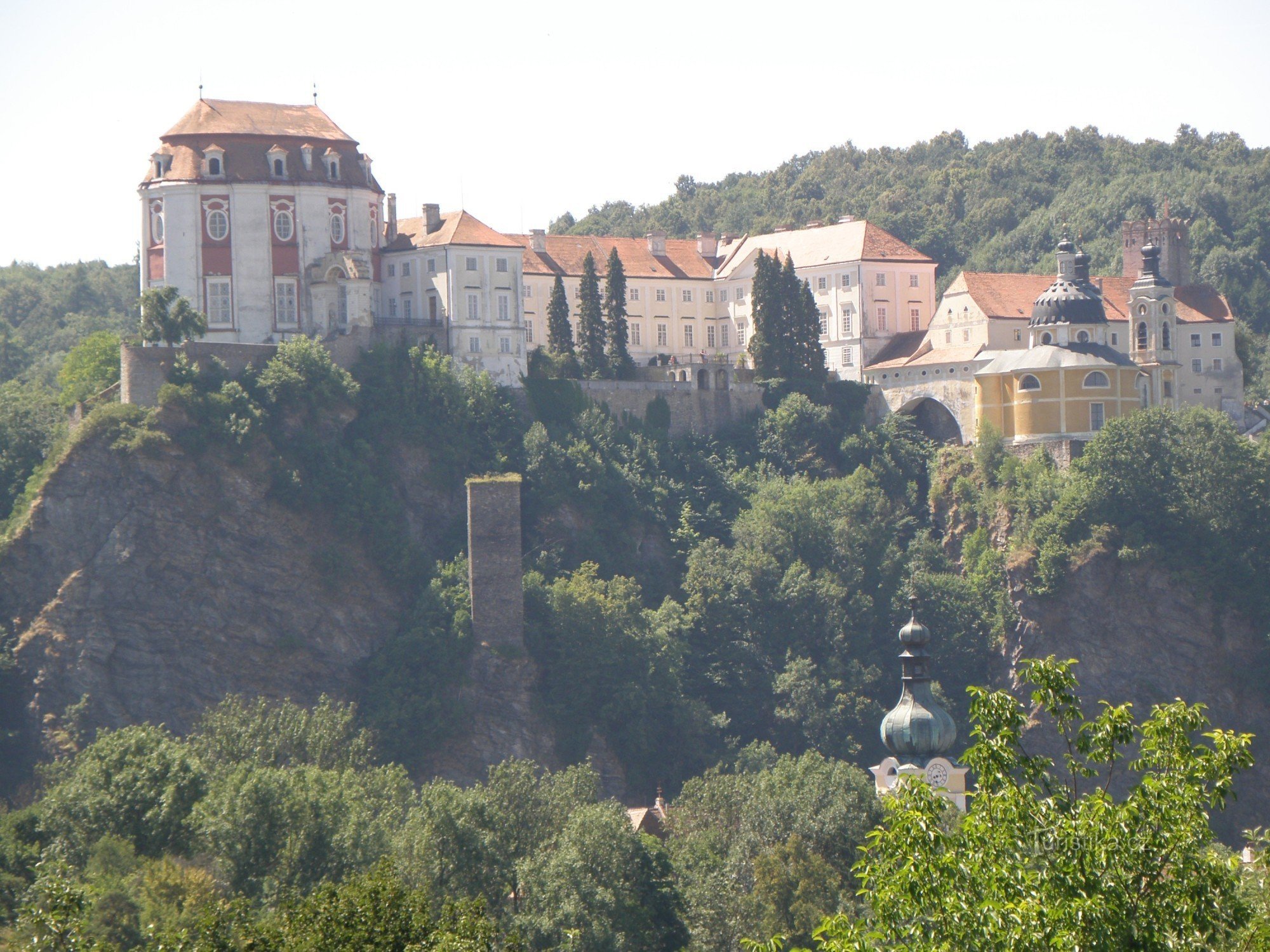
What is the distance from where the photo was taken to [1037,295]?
9088 cm

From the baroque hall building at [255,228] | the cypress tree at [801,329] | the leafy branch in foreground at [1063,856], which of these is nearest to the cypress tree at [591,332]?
the cypress tree at [801,329]

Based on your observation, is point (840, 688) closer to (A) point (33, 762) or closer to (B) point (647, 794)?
(B) point (647, 794)

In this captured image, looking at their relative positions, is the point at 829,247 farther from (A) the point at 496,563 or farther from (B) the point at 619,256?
(A) the point at 496,563

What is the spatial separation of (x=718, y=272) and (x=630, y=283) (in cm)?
475

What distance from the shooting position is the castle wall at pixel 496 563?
7481 cm

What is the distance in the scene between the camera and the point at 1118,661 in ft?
269

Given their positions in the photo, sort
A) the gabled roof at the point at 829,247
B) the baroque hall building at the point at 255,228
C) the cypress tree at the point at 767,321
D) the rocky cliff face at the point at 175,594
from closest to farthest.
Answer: the rocky cliff face at the point at 175,594 → the baroque hall building at the point at 255,228 → the cypress tree at the point at 767,321 → the gabled roof at the point at 829,247

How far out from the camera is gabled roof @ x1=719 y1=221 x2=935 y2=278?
93.7m

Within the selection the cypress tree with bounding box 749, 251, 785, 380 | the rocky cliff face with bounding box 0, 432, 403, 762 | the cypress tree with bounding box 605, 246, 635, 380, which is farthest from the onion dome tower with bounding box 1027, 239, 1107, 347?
the rocky cliff face with bounding box 0, 432, 403, 762

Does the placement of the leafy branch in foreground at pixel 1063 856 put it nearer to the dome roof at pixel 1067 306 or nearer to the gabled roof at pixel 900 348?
the dome roof at pixel 1067 306

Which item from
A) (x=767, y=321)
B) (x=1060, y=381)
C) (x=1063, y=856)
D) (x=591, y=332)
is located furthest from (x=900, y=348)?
(x=1063, y=856)

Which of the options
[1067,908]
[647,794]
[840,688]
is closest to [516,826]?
[647,794]

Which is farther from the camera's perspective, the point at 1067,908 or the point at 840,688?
the point at 840,688

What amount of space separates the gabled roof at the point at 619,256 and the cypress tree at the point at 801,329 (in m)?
6.58
